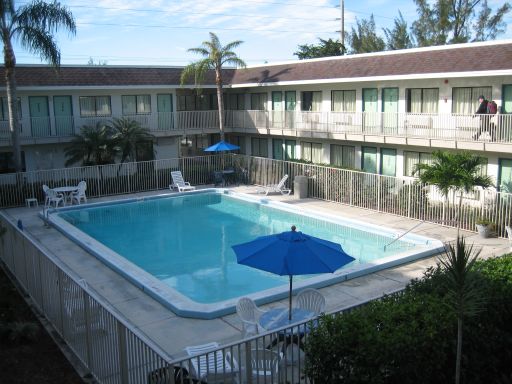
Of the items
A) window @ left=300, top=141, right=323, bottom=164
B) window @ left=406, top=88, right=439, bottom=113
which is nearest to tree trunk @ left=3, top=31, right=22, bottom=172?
window @ left=300, top=141, right=323, bottom=164

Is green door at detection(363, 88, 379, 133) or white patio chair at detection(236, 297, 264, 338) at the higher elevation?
green door at detection(363, 88, 379, 133)

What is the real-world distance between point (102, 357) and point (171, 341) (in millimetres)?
2157

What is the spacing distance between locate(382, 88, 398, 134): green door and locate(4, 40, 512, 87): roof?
1143 mm

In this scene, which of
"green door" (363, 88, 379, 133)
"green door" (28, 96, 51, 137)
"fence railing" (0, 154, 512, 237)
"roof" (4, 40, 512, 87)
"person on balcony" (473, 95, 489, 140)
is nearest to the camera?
"fence railing" (0, 154, 512, 237)

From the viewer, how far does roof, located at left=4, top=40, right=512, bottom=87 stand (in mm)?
21234

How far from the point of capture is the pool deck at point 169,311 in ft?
33.9

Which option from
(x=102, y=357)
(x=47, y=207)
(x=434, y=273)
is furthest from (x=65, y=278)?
(x=47, y=207)

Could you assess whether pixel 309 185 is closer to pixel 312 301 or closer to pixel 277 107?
pixel 277 107

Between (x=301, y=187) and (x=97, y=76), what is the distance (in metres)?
13.5

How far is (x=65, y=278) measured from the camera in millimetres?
9242

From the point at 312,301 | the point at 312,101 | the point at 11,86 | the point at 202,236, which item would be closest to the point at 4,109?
the point at 11,86

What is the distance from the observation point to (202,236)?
63.8 feet

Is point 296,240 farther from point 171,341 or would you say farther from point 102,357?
point 102,357

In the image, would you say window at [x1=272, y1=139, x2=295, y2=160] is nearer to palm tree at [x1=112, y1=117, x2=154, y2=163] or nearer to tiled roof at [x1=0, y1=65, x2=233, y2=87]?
tiled roof at [x1=0, y1=65, x2=233, y2=87]
